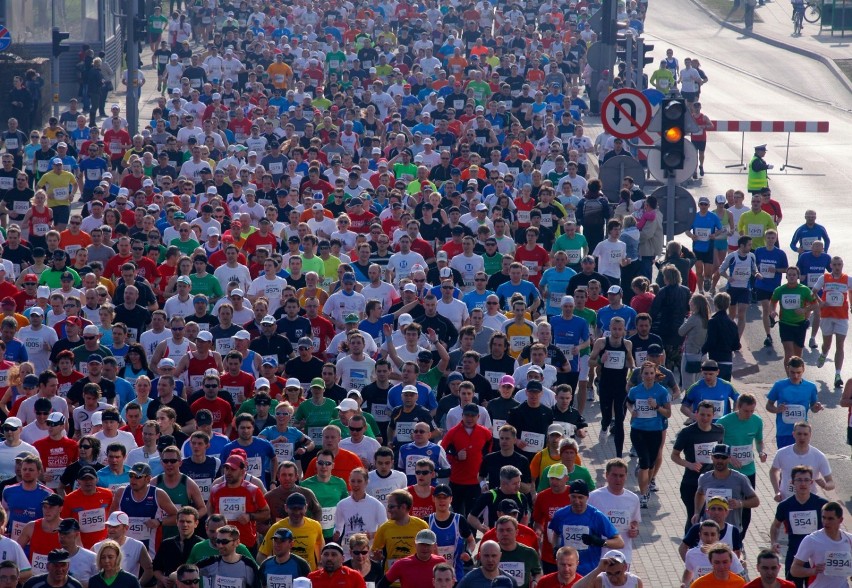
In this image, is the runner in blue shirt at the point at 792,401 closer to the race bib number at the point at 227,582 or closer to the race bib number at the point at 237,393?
the race bib number at the point at 237,393

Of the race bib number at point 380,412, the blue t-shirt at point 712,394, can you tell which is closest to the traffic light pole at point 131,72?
the race bib number at point 380,412

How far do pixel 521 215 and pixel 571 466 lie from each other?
35.4 ft

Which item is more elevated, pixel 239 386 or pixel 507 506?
pixel 507 506

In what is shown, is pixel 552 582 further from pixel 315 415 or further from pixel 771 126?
pixel 771 126

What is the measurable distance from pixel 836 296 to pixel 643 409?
217 inches

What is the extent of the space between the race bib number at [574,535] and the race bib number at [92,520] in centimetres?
371

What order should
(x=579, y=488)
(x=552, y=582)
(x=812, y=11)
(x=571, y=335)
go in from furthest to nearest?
(x=812, y=11)
(x=571, y=335)
(x=579, y=488)
(x=552, y=582)

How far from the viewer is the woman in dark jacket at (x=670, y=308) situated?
19.5 meters

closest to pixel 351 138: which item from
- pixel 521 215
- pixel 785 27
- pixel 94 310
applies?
pixel 521 215

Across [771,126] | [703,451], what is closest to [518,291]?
[703,451]

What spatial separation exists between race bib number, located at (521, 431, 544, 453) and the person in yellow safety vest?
15569 millimetres

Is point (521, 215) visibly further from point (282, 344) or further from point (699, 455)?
point (699, 455)

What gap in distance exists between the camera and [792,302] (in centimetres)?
2042

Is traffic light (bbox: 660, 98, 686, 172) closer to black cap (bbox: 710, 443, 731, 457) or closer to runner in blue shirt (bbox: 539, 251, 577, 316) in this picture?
runner in blue shirt (bbox: 539, 251, 577, 316)
